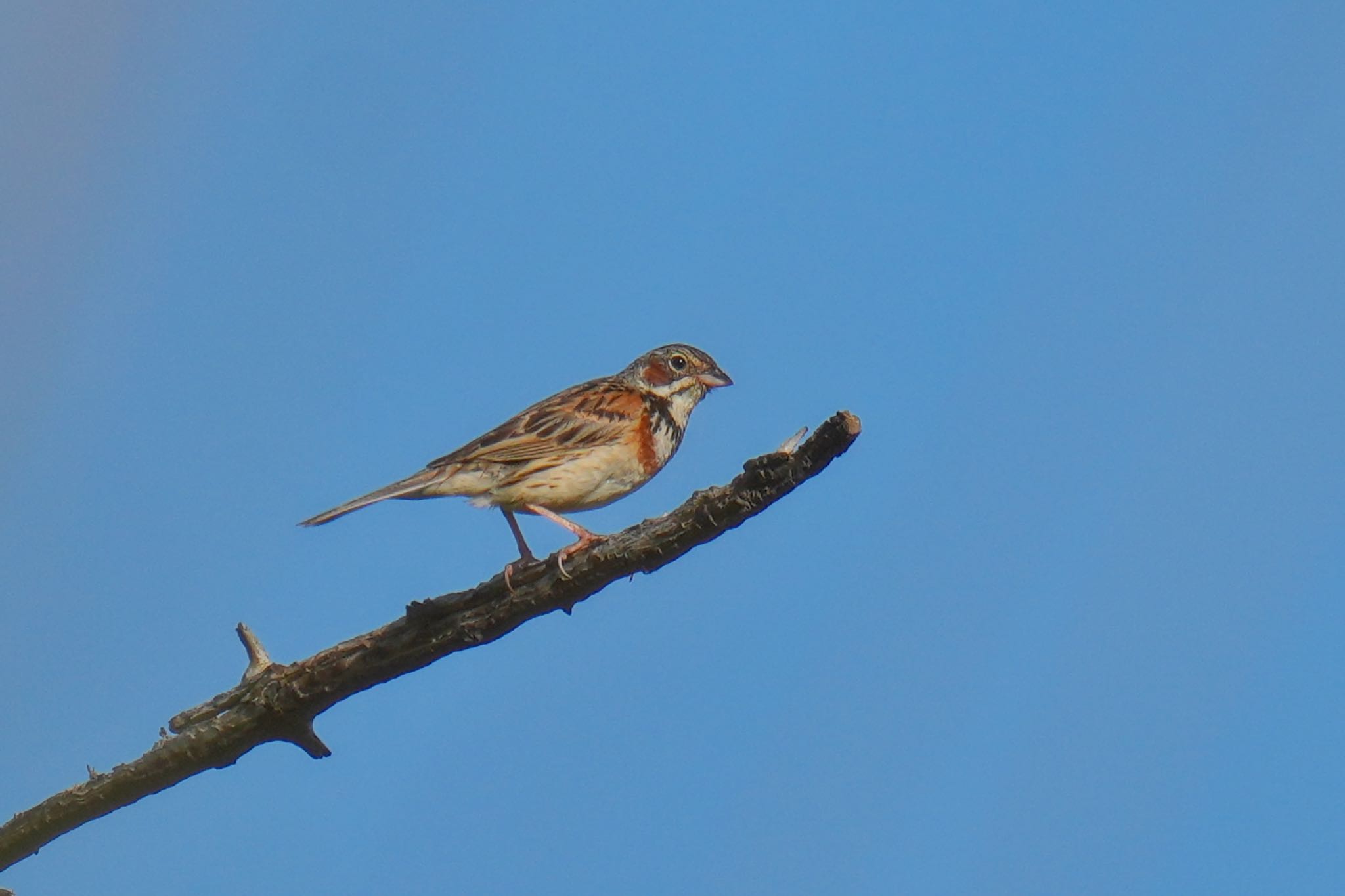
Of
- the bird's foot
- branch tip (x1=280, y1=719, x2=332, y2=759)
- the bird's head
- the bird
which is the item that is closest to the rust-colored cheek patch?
the bird

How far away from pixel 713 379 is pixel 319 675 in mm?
5788

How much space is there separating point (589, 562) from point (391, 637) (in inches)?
38.5

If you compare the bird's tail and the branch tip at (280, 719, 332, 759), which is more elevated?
the bird's tail

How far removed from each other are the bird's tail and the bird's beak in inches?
105

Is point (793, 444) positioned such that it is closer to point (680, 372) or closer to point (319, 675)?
point (319, 675)

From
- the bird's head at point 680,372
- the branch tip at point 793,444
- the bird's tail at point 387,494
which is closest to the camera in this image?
the branch tip at point 793,444

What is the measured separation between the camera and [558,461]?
9969mm

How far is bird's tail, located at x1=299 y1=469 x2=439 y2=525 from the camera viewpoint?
9148 millimetres

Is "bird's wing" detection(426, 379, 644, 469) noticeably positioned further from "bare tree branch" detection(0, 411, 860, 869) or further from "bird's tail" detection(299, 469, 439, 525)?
"bare tree branch" detection(0, 411, 860, 869)

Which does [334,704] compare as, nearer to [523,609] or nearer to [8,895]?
[523,609]

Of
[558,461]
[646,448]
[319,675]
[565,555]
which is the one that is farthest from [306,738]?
[646,448]

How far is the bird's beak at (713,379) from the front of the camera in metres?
11.7

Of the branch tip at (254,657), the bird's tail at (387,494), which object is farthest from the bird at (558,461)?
the branch tip at (254,657)

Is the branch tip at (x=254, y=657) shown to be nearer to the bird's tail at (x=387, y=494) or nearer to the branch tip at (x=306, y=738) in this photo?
the branch tip at (x=306, y=738)
